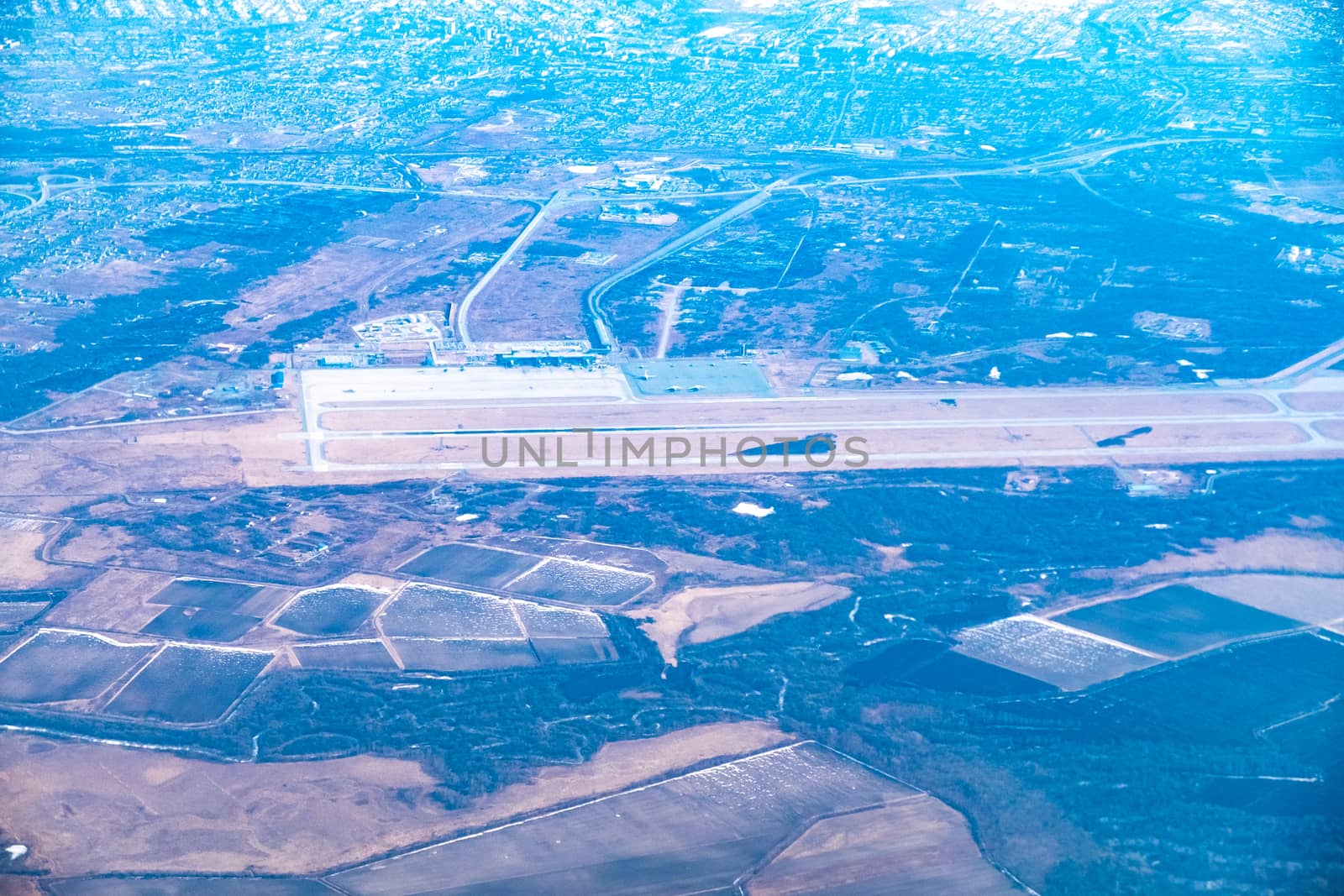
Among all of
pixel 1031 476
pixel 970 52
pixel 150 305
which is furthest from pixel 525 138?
pixel 1031 476

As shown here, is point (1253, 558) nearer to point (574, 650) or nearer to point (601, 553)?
point (601, 553)

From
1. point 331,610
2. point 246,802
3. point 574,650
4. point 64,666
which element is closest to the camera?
point 246,802

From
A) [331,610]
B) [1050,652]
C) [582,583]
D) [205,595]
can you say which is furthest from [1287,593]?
[205,595]

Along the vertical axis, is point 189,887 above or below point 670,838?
above

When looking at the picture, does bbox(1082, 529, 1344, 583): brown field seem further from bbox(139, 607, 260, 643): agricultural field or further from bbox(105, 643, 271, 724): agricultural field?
bbox(139, 607, 260, 643): agricultural field

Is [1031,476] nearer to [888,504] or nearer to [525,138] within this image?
[888,504]
